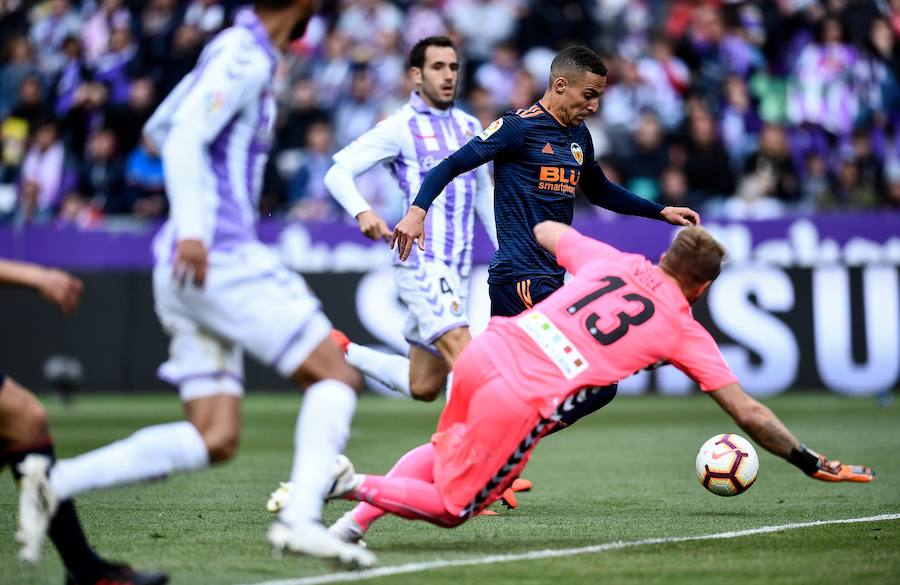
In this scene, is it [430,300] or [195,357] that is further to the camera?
[430,300]

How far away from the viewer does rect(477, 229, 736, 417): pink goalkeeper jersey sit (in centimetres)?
600

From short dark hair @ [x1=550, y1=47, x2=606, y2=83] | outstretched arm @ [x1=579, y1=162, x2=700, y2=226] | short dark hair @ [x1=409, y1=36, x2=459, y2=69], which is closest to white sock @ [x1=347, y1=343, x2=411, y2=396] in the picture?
outstretched arm @ [x1=579, y1=162, x2=700, y2=226]

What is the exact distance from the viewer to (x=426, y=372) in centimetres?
854

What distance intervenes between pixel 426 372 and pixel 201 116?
3557mm

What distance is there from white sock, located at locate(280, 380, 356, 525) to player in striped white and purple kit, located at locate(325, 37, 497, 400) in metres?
2.80

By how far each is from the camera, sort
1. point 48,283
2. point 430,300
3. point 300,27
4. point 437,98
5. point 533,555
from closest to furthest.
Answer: point 48,283, point 300,27, point 533,555, point 430,300, point 437,98

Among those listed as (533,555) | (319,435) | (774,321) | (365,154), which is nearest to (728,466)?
(533,555)

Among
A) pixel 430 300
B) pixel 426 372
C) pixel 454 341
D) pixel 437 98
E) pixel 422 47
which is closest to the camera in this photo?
pixel 454 341

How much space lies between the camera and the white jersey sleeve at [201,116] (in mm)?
5203

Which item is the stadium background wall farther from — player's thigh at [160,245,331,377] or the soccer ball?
player's thigh at [160,245,331,377]

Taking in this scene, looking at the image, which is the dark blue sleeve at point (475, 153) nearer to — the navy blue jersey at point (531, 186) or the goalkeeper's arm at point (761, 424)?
the navy blue jersey at point (531, 186)

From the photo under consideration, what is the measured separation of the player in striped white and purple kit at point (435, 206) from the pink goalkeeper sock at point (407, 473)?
6.26ft

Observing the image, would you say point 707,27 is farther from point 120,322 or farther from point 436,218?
point 436,218

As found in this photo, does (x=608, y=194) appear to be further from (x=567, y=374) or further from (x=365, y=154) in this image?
(x=567, y=374)
